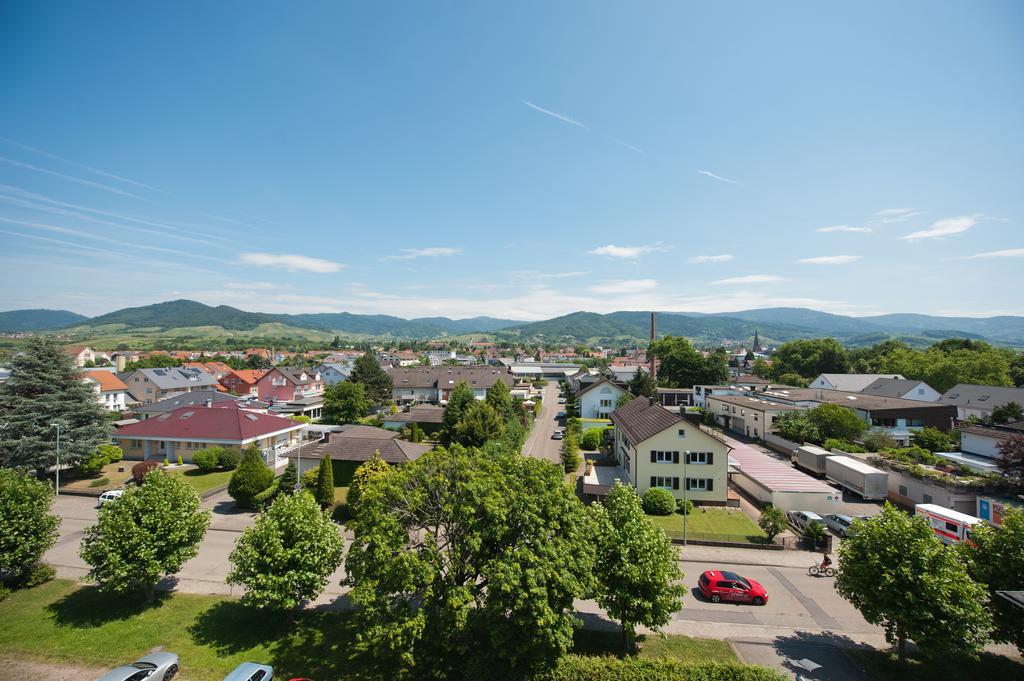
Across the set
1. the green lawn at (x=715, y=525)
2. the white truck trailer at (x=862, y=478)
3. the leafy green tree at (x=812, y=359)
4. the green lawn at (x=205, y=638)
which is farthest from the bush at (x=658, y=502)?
the leafy green tree at (x=812, y=359)

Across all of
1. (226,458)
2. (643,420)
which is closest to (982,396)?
(643,420)

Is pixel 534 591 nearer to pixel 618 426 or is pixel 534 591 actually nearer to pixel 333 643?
pixel 333 643

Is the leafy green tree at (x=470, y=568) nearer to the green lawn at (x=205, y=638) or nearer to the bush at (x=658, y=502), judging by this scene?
the green lawn at (x=205, y=638)

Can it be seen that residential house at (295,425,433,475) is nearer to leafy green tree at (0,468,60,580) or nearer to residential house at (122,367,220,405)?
leafy green tree at (0,468,60,580)

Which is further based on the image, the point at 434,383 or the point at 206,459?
the point at 434,383

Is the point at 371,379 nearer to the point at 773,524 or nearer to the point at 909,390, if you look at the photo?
the point at 773,524

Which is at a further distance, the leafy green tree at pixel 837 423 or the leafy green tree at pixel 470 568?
the leafy green tree at pixel 837 423

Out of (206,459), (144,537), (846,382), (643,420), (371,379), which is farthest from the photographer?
(846,382)
